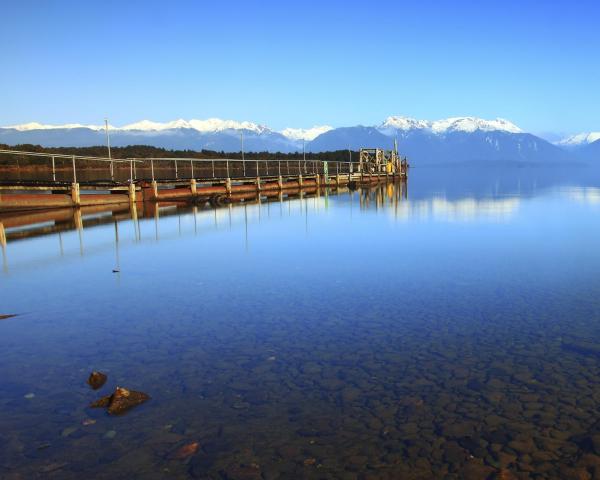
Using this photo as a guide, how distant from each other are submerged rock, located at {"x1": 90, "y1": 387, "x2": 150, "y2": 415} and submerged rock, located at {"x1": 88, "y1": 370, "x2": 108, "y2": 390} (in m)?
Result: 0.56

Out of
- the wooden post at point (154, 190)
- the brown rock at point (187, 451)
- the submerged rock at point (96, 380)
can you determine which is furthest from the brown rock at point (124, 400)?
the wooden post at point (154, 190)

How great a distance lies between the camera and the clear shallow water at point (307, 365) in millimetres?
6484

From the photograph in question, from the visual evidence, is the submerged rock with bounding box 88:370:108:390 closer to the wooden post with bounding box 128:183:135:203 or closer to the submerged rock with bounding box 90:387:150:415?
the submerged rock with bounding box 90:387:150:415

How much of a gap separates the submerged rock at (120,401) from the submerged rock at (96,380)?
0.56m

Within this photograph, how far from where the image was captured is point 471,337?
10.5 meters

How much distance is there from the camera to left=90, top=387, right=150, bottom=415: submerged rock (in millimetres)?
7641

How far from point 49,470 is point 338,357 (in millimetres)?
4842

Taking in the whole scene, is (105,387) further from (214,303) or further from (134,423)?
(214,303)

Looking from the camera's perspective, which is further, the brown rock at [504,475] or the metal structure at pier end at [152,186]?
the metal structure at pier end at [152,186]

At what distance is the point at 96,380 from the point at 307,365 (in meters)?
3.33

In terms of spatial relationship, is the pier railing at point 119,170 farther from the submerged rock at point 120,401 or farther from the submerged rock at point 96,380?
the submerged rock at point 120,401

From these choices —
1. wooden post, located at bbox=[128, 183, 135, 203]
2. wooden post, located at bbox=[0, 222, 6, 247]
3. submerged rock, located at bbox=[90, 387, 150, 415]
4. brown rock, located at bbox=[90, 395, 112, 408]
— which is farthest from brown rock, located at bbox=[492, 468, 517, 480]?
wooden post, located at bbox=[128, 183, 135, 203]

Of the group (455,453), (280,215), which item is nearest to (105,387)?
(455,453)

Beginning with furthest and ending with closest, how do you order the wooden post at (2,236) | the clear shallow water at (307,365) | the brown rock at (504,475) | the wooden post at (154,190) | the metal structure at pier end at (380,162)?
the metal structure at pier end at (380,162) → the wooden post at (154,190) → the wooden post at (2,236) → the clear shallow water at (307,365) → the brown rock at (504,475)
